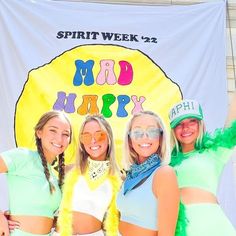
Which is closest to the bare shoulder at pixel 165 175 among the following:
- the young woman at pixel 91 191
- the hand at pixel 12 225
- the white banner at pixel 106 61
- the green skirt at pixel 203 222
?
the green skirt at pixel 203 222

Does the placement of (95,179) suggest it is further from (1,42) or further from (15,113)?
(1,42)

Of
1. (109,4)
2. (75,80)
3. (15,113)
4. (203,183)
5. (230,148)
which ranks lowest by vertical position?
(203,183)

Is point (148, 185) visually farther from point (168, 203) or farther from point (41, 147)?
point (41, 147)

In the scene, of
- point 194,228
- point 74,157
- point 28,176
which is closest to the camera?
point 194,228

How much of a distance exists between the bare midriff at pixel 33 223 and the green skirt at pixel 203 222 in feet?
1.86

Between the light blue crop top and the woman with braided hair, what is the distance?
33 cm

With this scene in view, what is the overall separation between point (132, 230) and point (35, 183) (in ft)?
1.46

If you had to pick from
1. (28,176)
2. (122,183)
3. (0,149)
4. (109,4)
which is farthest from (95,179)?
(109,4)

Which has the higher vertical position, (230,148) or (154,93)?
(154,93)

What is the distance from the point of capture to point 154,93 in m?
2.44

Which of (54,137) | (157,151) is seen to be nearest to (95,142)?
(54,137)

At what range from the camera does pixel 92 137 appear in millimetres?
2201

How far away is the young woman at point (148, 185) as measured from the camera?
1.85 metres

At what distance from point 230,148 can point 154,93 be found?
60cm
